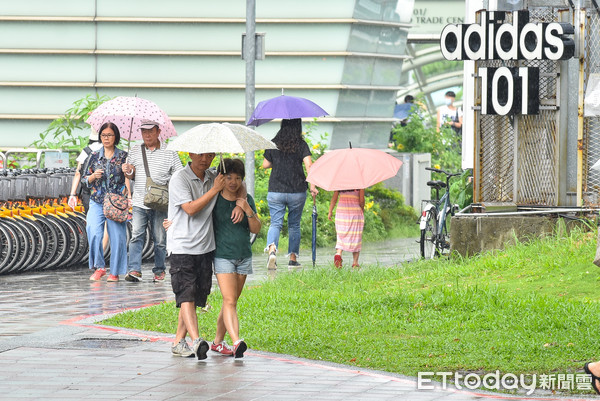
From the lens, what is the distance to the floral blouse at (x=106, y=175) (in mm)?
14820

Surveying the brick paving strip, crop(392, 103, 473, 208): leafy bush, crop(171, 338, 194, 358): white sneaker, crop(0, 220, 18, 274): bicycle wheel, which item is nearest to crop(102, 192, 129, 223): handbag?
crop(0, 220, 18, 274): bicycle wheel

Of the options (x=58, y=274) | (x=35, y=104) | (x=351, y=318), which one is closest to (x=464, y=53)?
(x=351, y=318)

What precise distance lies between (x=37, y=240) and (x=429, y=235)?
5238 mm

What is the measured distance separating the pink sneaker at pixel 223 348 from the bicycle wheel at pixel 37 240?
6959 mm

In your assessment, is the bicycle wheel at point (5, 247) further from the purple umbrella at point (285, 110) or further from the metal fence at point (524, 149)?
the metal fence at point (524, 149)

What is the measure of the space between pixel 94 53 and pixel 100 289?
32.1 feet

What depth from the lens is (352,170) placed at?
1486 centimetres

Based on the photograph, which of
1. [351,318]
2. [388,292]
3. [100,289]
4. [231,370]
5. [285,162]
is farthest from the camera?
[285,162]

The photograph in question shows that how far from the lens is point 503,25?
1445 cm

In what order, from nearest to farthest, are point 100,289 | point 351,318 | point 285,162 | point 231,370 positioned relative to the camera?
1. point 231,370
2. point 351,318
3. point 100,289
4. point 285,162

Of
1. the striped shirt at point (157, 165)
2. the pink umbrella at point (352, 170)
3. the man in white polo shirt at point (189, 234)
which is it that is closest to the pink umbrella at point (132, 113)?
the striped shirt at point (157, 165)

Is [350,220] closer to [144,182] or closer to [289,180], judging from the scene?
[289,180]

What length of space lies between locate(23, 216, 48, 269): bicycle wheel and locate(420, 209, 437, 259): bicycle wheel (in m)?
4.94

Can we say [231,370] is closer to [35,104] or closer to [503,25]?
[503,25]
